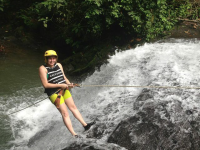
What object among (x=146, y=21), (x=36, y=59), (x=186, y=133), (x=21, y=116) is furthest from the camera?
(x=36, y=59)

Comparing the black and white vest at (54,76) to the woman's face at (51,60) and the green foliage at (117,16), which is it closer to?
the woman's face at (51,60)

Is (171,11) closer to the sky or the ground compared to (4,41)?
closer to the sky

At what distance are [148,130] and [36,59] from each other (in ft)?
20.9

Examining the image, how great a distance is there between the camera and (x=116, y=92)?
252 inches

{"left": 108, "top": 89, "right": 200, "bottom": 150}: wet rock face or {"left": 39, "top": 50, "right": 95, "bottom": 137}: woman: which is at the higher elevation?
{"left": 39, "top": 50, "right": 95, "bottom": 137}: woman

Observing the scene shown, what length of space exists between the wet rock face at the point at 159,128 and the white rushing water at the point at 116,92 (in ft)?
0.82

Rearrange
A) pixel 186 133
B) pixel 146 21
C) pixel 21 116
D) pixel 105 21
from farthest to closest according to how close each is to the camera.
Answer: pixel 105 21 < pixel 146 21 < pixel 21 116 < pixel 186 133

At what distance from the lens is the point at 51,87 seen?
14.9ft

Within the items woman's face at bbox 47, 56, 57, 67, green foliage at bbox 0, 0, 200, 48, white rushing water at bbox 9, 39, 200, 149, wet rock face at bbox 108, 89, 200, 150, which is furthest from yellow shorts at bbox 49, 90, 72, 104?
green foliage at bbox 0, 0, 200, 48

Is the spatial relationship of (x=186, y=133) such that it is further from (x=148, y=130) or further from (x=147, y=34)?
(x=147, y=34)

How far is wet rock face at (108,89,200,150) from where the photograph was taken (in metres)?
4.29

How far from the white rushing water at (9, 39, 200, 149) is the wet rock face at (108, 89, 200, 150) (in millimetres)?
250

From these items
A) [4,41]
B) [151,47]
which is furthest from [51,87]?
[4,41]

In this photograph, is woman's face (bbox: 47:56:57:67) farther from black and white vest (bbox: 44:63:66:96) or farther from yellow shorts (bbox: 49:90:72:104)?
yellow shorts (bbox: 49:90:72:104)
